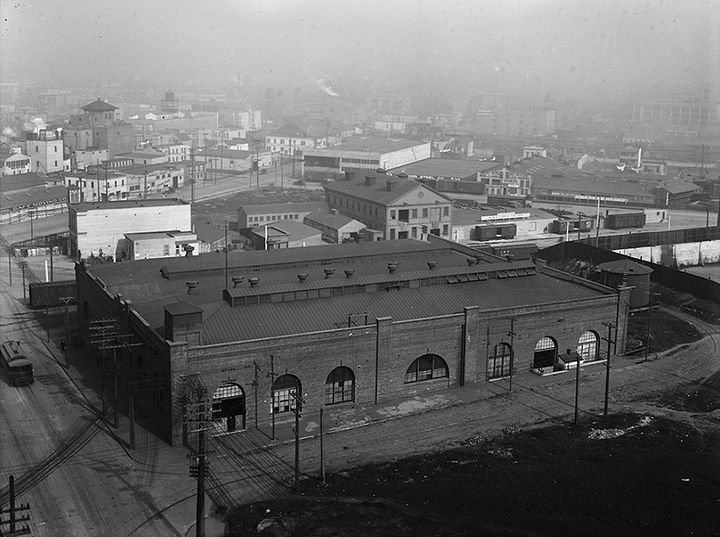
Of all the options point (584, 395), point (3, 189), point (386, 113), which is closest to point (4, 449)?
Result: point (584, 395)

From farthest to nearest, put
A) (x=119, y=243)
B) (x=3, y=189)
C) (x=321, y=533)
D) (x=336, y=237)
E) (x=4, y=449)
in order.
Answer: (x=3, y=189)
(x=336, y=237)
(x=119, y=243)
(x=4, y=449)
(x=321, y=533)

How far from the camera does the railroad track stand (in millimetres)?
22844

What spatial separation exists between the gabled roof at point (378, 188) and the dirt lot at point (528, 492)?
39.0 metres

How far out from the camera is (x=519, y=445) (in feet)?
85.1

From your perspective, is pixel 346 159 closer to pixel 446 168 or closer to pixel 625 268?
pixel 446 168

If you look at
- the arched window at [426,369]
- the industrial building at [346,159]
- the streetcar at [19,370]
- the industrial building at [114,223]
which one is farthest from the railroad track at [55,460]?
the industrial building at [346,159]

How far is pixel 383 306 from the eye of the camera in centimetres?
3112

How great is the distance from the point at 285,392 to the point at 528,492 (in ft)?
28.6

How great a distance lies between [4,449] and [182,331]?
6237 millimetres

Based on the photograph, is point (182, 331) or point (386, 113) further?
point (386, 113)

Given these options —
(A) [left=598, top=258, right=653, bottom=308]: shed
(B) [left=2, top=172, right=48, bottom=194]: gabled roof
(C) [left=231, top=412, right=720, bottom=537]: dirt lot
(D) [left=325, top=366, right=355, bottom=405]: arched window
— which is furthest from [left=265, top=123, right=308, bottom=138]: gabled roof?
(C) [left=231, top=412, right=720, bottom=537]: dirt lot

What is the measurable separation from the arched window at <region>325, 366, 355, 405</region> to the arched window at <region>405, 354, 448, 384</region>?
2.19 metres

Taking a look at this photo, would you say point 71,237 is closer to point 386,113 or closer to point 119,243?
point 119,243

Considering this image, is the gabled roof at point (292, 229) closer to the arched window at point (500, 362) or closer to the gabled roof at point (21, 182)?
the arched window at point (500, 362)
